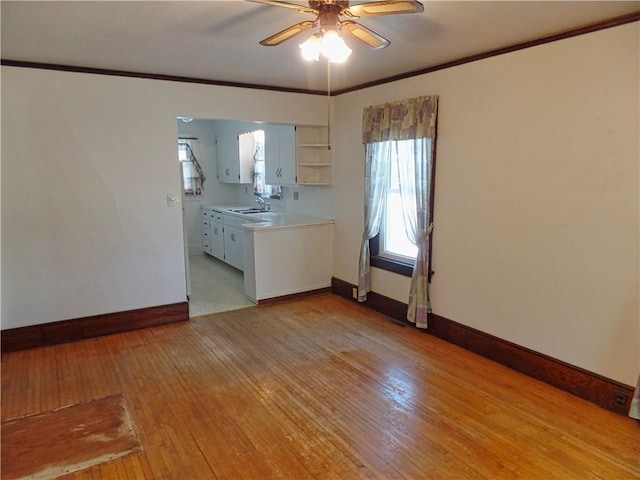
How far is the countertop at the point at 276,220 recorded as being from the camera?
16.4 feet

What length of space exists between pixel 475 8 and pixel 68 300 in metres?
4.00

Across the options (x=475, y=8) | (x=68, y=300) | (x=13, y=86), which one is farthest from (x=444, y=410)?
(x=13, y=86)

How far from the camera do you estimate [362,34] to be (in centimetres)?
239

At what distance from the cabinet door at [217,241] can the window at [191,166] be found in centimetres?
91

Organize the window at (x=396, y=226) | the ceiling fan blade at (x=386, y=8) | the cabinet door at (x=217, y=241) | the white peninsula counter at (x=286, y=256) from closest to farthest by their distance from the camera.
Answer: the ceiling fan blade at (x=386, y=8) < the window at (x=396, y=226) < the white peninsula counter at (x=286, y=256) < the cabinet door at (x=217, y=241)

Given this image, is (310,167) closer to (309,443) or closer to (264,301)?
(264,301)

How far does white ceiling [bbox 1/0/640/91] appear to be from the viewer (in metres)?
2.43

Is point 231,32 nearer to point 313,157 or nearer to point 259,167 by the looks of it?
point 313,157

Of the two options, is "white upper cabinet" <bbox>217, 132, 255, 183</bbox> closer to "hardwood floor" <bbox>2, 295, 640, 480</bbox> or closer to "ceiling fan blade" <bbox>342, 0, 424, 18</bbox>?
"hardwood floor" <bbox>2, 295, 640, 480</bbox>

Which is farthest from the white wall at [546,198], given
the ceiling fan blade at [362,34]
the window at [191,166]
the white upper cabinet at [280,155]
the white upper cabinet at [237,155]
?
the window at [191,166]

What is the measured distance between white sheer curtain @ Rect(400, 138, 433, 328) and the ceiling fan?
163 cm

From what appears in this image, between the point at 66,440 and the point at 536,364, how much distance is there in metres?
3.20

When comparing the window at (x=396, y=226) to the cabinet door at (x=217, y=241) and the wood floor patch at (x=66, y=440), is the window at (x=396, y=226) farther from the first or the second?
the cabinet door at (x=217, y=241)

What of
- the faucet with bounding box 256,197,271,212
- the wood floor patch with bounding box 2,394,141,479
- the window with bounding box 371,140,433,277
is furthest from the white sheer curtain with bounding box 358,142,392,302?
the wood floor patch with bounding box 2,394,141,479
